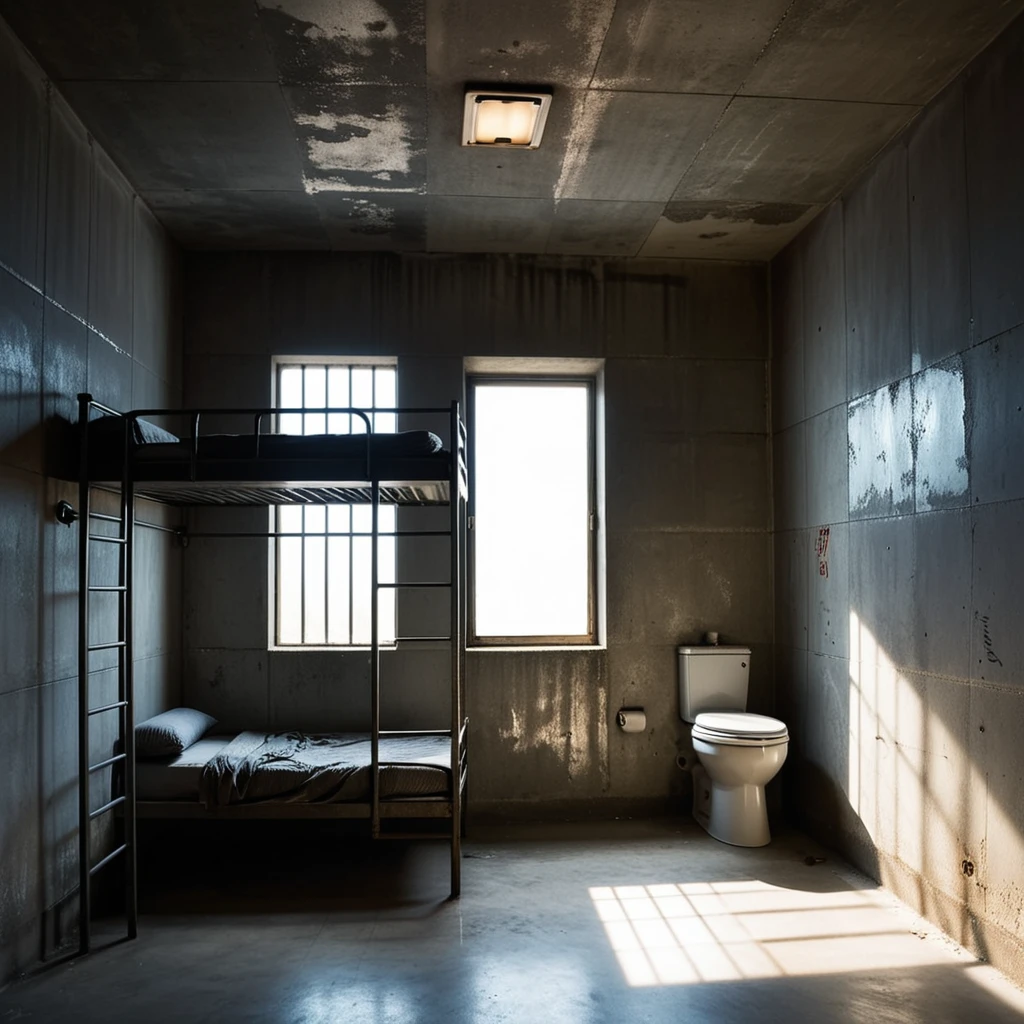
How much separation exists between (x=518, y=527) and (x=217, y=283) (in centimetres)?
224

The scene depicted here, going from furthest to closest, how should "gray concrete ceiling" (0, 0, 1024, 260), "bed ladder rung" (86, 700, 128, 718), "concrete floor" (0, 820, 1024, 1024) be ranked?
"bed ladder rung" (86, 700, 128, 718) → "gray concrete ceiling" (0, 0, 1024, 260) → "concrete floor" (0, 820, 1024, 1024)

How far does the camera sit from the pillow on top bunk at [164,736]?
3873 millimetres

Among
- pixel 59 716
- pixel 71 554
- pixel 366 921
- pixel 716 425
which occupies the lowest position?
pixel 366 921

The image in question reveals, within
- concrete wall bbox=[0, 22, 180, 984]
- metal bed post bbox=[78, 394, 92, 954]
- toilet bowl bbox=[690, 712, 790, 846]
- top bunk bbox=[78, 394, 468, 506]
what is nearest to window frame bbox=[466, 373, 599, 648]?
toilet bowl bbox=[690, 712, 790, 846]

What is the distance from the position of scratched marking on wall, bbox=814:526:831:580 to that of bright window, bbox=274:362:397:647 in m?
2.33

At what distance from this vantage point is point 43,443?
3.18 metres

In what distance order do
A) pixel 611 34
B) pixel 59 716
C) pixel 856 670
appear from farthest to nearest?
pixel 856 670 < pixel 59 716 < pixel 611 34

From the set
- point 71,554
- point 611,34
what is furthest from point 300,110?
point 71,554

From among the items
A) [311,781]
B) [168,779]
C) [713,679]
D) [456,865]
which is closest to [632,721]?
[713,679]

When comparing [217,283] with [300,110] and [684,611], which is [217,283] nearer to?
[300,110]

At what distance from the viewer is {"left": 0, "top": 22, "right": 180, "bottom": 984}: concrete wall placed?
9.59 ft

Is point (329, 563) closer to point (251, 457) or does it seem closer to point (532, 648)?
point (532, 648)

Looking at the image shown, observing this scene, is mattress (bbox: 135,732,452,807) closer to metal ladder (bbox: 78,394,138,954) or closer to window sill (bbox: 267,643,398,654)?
metal ladder (bbox: 78,394,138,954)

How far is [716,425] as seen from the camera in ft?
16.7
